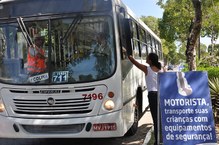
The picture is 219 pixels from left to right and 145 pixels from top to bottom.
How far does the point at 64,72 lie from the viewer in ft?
23.4

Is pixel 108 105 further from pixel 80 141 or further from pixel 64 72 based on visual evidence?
pixel 80 141

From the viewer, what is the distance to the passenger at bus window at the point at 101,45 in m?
7.13

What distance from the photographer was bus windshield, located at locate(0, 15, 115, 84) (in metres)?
7.10

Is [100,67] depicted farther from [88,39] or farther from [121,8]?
[121,8]

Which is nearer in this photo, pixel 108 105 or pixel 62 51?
pixel 108 105

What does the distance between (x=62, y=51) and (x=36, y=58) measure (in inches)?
19.6

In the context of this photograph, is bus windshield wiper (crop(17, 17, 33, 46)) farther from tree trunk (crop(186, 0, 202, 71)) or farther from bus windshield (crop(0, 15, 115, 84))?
tree trunk (crop(186, 0, 202, 71))

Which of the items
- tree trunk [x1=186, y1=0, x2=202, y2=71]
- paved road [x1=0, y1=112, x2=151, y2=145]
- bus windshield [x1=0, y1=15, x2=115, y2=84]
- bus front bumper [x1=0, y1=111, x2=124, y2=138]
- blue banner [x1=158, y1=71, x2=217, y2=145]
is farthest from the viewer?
tree trunk [x1=186, y1=0, x2=202, y2=71]

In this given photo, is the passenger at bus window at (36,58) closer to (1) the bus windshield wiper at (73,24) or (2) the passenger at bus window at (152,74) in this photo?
(1) the bus windshield wiper at (73,24)

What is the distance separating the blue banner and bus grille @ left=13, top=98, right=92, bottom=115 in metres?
1.40

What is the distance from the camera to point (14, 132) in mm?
7176

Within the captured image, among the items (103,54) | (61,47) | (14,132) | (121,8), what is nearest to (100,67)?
(103,54)

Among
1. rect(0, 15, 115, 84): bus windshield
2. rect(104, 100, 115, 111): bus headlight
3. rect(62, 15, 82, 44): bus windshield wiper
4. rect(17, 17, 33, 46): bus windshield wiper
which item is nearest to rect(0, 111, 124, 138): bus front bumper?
rect(104, 100, 115, 111): bus headlight

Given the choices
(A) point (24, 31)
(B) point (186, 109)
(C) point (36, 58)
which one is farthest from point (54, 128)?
(B) point (186, 109)
